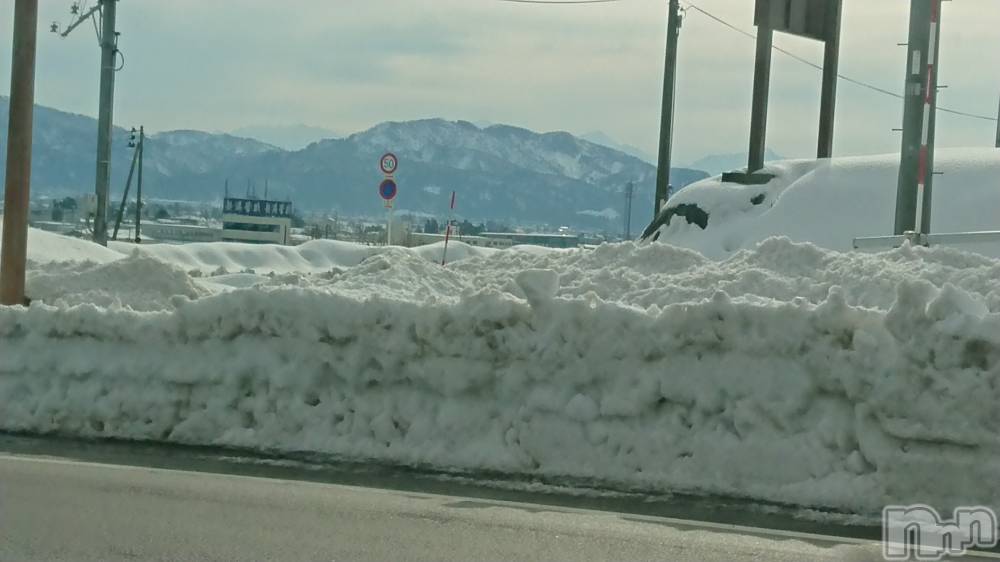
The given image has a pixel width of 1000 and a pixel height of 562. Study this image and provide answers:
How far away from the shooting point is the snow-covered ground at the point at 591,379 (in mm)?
7340

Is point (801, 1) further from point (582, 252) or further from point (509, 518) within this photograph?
point (509, 518)

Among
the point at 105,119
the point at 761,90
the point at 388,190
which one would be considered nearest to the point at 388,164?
the point at 388,190

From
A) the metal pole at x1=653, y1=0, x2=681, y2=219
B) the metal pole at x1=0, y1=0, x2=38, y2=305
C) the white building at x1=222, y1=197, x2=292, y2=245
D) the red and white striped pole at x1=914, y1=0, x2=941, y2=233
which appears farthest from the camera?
the white building at x1=222, y1=197, x2=292, y2=245

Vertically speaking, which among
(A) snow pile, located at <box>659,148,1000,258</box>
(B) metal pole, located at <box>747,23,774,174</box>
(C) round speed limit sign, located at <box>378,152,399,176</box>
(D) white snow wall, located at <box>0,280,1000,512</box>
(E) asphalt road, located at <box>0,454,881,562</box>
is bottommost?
(E) asphalt road, located at <box>0,454,881,562</box>

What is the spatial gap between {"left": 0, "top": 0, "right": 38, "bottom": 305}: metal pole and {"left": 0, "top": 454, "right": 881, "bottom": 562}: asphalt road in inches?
226

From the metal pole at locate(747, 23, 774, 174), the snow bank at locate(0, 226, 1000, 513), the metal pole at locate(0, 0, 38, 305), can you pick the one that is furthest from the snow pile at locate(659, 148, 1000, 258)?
the metal pole at locate(0, 0, 38, 305)

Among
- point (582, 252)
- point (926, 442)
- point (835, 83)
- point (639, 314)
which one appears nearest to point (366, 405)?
point (639, 314)

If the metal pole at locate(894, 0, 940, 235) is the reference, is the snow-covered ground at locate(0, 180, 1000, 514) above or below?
below

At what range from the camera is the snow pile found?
15.0m

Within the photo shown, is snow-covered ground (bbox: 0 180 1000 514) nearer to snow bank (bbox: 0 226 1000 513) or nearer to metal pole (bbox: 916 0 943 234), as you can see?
snow bank (bbox: 0 226 1000 513)

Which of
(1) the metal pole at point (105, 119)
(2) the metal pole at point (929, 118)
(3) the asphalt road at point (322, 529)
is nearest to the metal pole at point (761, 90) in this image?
(2) the metal pole at point (929, 118)

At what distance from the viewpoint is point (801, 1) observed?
66.6 ft

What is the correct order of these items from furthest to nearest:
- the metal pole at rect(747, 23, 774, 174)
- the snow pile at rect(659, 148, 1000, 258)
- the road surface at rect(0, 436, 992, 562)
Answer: the metal pole at rect(747, 23, 774, 174), the snow pile at rect(659, 148, 1000, 258), the road surface at rect(0, 436, 992, 562)

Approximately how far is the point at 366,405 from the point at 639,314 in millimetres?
2075
